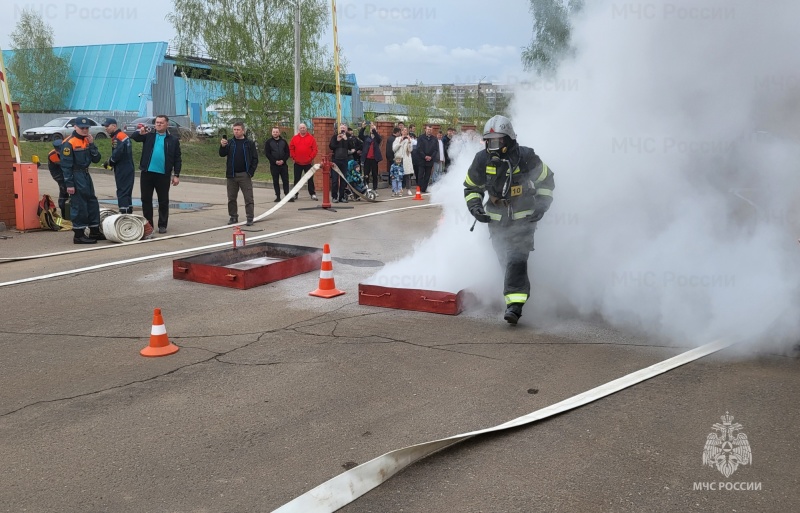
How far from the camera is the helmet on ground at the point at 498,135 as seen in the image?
21.5 ft

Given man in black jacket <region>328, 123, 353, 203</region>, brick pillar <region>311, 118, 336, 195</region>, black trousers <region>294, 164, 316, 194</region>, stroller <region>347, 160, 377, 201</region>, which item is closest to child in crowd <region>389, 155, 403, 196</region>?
stroller <region>347, 160, 377, 201</region>

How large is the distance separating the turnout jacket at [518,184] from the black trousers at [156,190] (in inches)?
280

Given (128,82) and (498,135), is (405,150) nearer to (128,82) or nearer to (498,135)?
(498,135)

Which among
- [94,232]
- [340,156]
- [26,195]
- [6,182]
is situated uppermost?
[340,156]

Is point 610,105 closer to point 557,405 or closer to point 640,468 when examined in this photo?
point 557,405

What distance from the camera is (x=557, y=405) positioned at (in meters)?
4.66

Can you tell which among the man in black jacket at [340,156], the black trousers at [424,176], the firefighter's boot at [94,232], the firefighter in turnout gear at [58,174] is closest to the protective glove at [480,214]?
Result: the firefighter's boot at [94,232]

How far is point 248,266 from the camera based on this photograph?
9188mm

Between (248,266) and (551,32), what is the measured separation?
473cm

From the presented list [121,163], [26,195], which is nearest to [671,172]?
[121,163]

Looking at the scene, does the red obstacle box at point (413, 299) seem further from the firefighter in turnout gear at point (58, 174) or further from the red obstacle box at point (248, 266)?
the firefighter in turnout gear at point (58, 174)

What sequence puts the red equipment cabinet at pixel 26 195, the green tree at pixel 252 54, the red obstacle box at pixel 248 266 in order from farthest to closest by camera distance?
1. the green tree at pixel 252 54
2. the red equipment cabinet at pixel 26 195
3. the red obstacle box at pixel 248 266

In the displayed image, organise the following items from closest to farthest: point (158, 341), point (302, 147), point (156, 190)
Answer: point (158, 341), point (156, 190), point (302, 147)

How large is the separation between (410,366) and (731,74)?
403 cm
